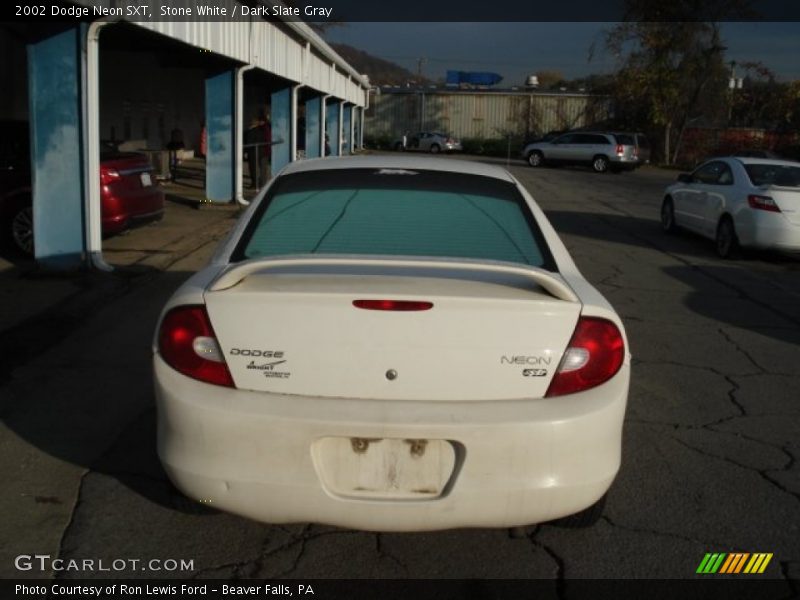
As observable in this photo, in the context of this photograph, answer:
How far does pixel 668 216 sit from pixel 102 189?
9.65 m

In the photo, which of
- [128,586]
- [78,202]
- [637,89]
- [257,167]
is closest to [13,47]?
[257,167]

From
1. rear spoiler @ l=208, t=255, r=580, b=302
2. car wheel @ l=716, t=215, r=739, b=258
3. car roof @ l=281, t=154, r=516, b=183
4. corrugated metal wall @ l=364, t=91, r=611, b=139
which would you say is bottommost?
car wheel @ l=716, t=215, r=739, b=258

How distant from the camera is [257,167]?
19203 millimetres

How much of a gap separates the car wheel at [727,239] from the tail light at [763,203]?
20.1 inches

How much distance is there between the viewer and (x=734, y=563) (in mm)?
3545

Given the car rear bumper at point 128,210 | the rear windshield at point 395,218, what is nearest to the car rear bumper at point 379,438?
the rear windshield at point 395,218

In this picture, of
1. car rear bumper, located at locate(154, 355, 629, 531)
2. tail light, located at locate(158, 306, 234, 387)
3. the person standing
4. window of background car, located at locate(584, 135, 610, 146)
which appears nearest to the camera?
car rear bumper, located at locate(154, 355, 629, 531)

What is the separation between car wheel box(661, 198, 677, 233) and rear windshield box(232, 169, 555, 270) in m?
11.4

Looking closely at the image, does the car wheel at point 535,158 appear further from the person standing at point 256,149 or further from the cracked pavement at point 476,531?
the cracked pavement at point 476,531

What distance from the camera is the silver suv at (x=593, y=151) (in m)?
37.9

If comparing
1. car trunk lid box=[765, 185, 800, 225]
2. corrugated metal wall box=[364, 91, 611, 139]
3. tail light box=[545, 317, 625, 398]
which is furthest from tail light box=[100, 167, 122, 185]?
corrugated metal wall box=[364, 91, 611, 139]

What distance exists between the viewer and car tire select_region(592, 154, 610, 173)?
1508 inches

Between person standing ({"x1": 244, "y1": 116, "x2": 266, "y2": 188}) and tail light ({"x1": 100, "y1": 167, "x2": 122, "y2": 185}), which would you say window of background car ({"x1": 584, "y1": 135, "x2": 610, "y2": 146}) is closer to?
person standing ({"x1": 244, "y1": 116, "x2": 266, "y2": 188})

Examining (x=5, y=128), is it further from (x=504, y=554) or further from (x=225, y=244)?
(x=504, y=554)
